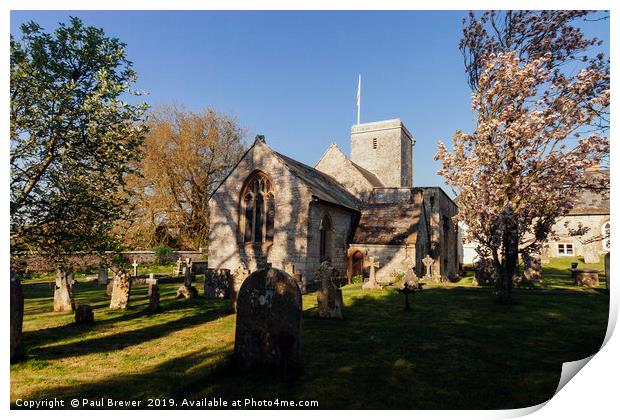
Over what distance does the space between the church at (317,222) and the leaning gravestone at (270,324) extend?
8954mm

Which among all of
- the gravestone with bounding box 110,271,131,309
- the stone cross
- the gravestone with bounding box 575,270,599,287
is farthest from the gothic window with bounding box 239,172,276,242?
the gravestone with bounding box 575,270,599,287

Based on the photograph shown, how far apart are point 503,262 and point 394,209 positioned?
9.96 meters

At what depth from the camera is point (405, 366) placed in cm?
584

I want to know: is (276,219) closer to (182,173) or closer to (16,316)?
(16,316)

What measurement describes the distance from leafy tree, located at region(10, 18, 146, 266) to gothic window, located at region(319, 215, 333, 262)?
425 inches

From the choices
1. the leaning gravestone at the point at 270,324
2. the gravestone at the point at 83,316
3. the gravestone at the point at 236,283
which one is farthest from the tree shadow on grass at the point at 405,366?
the gravestone at the point at 236,283

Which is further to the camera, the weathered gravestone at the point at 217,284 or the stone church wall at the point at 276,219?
the stone church wall at the point at 276,219

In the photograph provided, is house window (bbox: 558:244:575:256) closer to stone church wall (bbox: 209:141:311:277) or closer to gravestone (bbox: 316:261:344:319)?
stone church wall (bbox: 209:141:311:277)

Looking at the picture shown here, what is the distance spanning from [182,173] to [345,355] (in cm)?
2772

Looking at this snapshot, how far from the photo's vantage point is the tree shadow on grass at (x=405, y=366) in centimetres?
490

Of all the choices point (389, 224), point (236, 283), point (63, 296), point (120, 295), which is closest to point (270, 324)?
point (236, 283)

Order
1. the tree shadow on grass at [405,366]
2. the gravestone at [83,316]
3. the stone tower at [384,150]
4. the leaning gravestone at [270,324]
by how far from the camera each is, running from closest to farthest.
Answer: the tree shadow on grass at [405,366] → the leaning gravestone at [270,324] → the gravestone at [83,316] → the stone tower at [384,150]

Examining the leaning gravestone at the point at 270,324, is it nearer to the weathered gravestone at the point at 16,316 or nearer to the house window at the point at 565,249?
the weathered gravestone at the point at 16,316

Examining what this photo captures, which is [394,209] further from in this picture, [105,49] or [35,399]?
[35,399]
